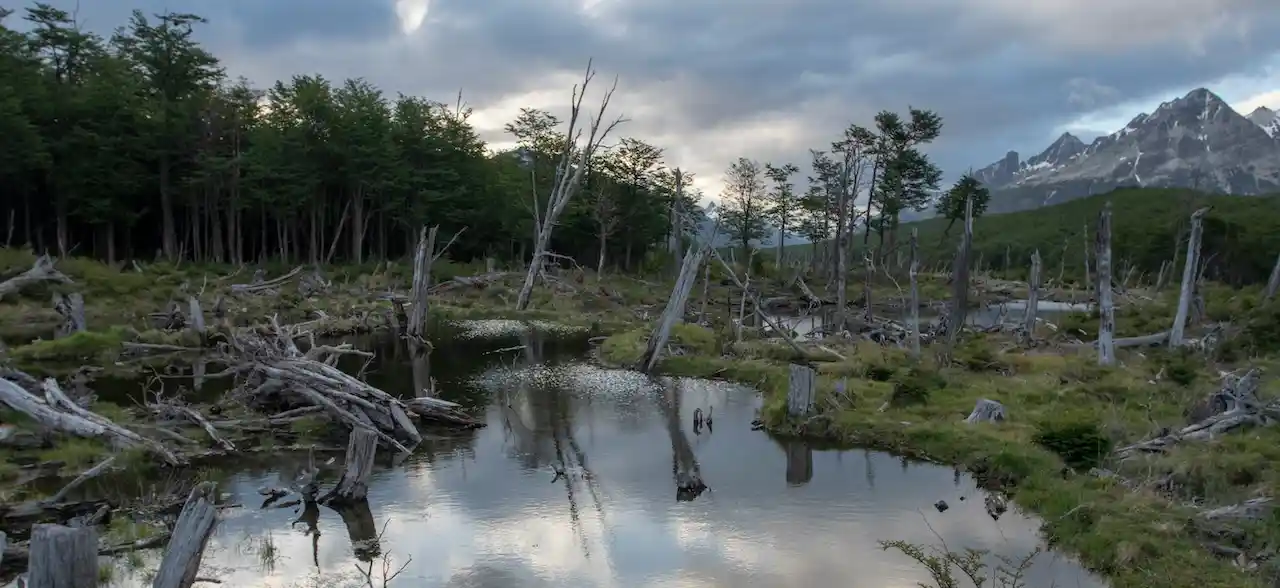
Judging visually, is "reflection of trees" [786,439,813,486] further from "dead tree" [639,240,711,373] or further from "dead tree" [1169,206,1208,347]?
"dead tree" [1169,206,1208,347]

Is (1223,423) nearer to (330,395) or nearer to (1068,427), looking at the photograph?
(1068,427)

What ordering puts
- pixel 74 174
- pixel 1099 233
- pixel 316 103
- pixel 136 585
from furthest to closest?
1. pixel 316 103
2. pixel 74 174
3. pixel 1099 233
4. pixel 136 585

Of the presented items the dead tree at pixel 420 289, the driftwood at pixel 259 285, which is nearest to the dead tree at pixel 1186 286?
the dead tree at pixel 420 289

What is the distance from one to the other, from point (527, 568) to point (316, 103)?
49317 mm

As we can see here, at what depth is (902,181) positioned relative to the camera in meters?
68.0

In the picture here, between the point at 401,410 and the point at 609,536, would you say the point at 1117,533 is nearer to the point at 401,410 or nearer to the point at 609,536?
the point at 609,536

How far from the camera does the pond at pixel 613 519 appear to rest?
1152cm

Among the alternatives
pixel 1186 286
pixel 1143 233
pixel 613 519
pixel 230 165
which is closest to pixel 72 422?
pixel 613 519

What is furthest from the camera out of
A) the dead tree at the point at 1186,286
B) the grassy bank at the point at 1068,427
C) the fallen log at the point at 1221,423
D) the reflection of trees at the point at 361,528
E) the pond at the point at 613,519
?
the dead tree at the point at 1186,286

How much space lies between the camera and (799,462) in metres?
17.3

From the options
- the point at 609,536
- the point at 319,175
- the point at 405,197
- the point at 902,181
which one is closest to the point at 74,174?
the point at 319,175

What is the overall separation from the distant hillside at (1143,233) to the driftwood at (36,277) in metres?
48.4

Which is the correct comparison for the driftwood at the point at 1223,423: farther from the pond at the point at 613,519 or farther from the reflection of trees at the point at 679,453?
the reflection of trees at the point at 679,453

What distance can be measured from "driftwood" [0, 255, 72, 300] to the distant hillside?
48.4 metres
